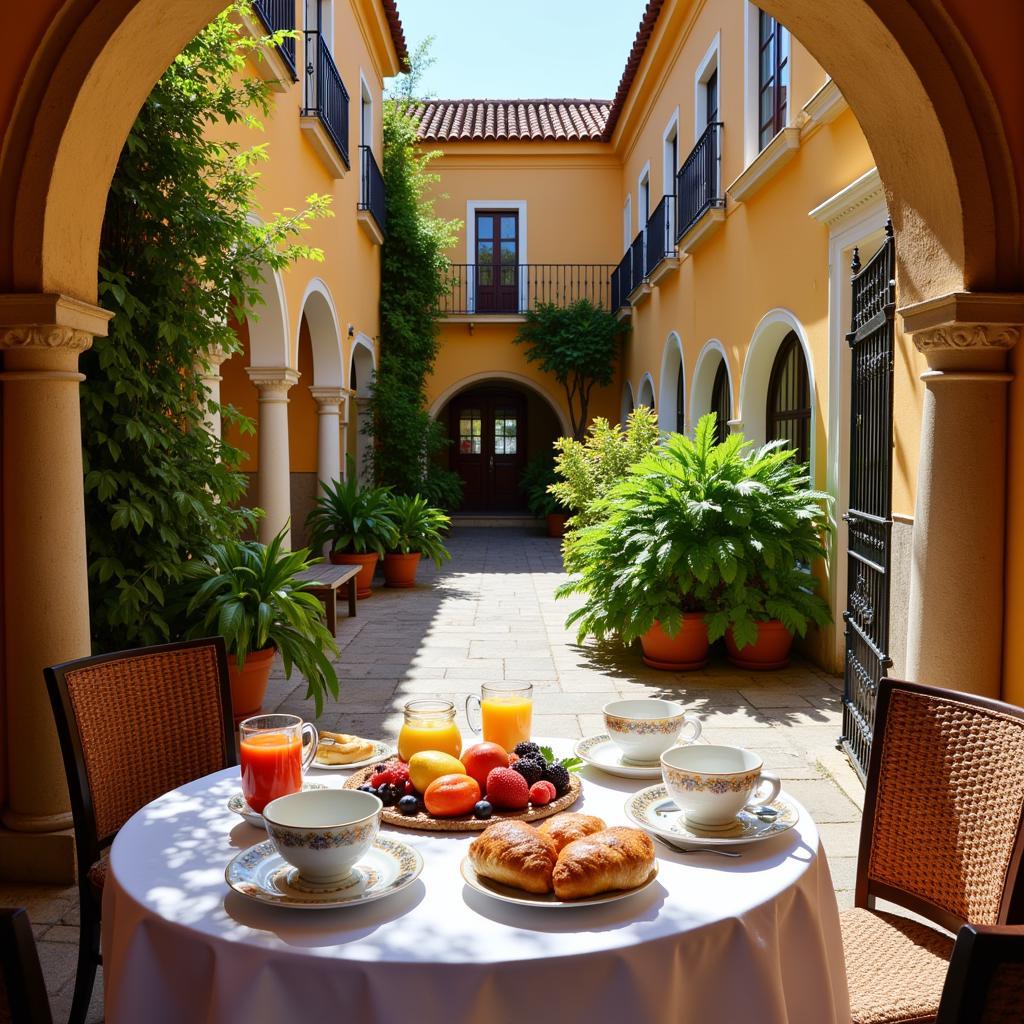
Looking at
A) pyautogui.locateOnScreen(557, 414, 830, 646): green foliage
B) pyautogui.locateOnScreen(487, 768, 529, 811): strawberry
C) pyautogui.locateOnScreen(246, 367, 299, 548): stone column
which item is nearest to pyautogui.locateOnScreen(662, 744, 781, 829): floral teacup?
pyautogui.locateOnScreen(487, 768, 529, 811): strawberry

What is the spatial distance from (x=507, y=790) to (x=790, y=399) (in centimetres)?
760

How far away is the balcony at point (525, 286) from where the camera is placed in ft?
62.4

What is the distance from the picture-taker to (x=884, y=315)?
430 centimetres

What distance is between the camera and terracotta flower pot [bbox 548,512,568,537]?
17.4 m

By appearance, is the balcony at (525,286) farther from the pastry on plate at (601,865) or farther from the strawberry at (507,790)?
the pastry on plate at (601,865)

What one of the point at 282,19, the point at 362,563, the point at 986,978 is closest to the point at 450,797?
the point at 986,978

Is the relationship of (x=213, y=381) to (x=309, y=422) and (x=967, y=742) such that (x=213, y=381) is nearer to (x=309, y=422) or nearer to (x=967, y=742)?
(x=967, y=742)

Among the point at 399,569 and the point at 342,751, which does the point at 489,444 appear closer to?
the point at 399,569

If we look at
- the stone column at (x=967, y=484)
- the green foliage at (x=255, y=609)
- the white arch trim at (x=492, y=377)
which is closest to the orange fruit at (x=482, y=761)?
the stone column at (x=967, y=484)

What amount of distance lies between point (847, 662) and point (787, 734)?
0.54m

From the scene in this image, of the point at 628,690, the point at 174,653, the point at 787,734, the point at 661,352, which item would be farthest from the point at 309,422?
the point at 174,653

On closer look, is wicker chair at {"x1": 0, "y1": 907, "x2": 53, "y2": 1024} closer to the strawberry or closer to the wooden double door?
the strawberry

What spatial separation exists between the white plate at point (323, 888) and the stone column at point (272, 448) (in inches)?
287

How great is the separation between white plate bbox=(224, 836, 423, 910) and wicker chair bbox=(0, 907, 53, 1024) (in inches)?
14.6
